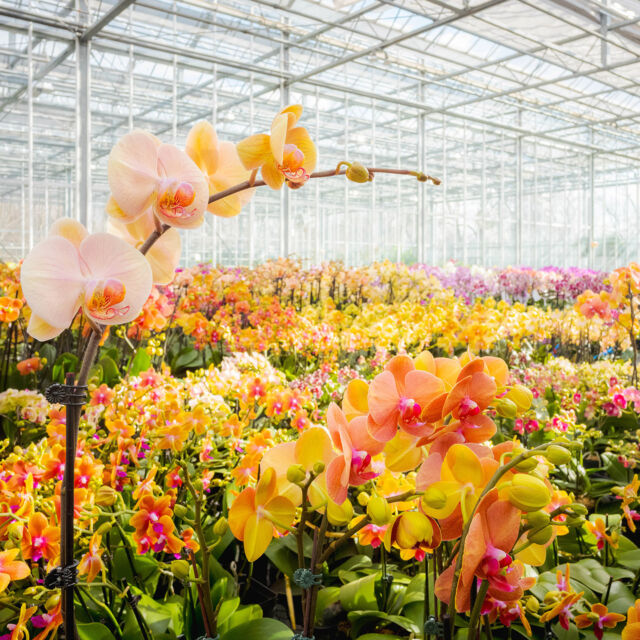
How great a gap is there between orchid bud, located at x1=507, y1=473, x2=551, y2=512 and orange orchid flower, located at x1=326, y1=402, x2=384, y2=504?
112mm

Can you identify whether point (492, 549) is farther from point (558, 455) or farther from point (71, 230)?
point (71, 230)

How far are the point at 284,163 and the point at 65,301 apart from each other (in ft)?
0.78

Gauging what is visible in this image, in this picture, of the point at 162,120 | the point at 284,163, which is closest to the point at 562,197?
the point at 162,120

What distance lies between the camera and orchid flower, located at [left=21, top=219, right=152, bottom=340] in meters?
0.51

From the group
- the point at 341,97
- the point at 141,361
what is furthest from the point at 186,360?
the point at 341,97

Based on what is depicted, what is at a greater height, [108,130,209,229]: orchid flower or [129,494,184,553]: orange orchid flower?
[108,130,209,229]: orchid flower

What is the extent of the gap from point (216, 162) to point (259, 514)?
35 cm

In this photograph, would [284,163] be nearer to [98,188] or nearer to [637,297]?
[637,297]

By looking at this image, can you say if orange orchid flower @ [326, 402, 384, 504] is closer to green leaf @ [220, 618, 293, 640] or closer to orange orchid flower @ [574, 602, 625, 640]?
orange orchid flower @ [574, 602, 625, 640]

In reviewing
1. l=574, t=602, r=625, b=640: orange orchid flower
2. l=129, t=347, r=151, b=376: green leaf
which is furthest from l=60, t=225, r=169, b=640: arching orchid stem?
l=129, t=347, r=151, b=376: green leaf

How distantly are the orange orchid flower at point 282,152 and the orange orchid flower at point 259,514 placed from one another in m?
0.28

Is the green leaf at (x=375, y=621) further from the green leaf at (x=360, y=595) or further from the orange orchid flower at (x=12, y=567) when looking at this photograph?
the orange orchid flower at (x=12, y=567)

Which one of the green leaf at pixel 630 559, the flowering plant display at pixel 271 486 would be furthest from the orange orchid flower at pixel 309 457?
the green leaf at pixel 630 559

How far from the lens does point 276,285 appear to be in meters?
4.27
